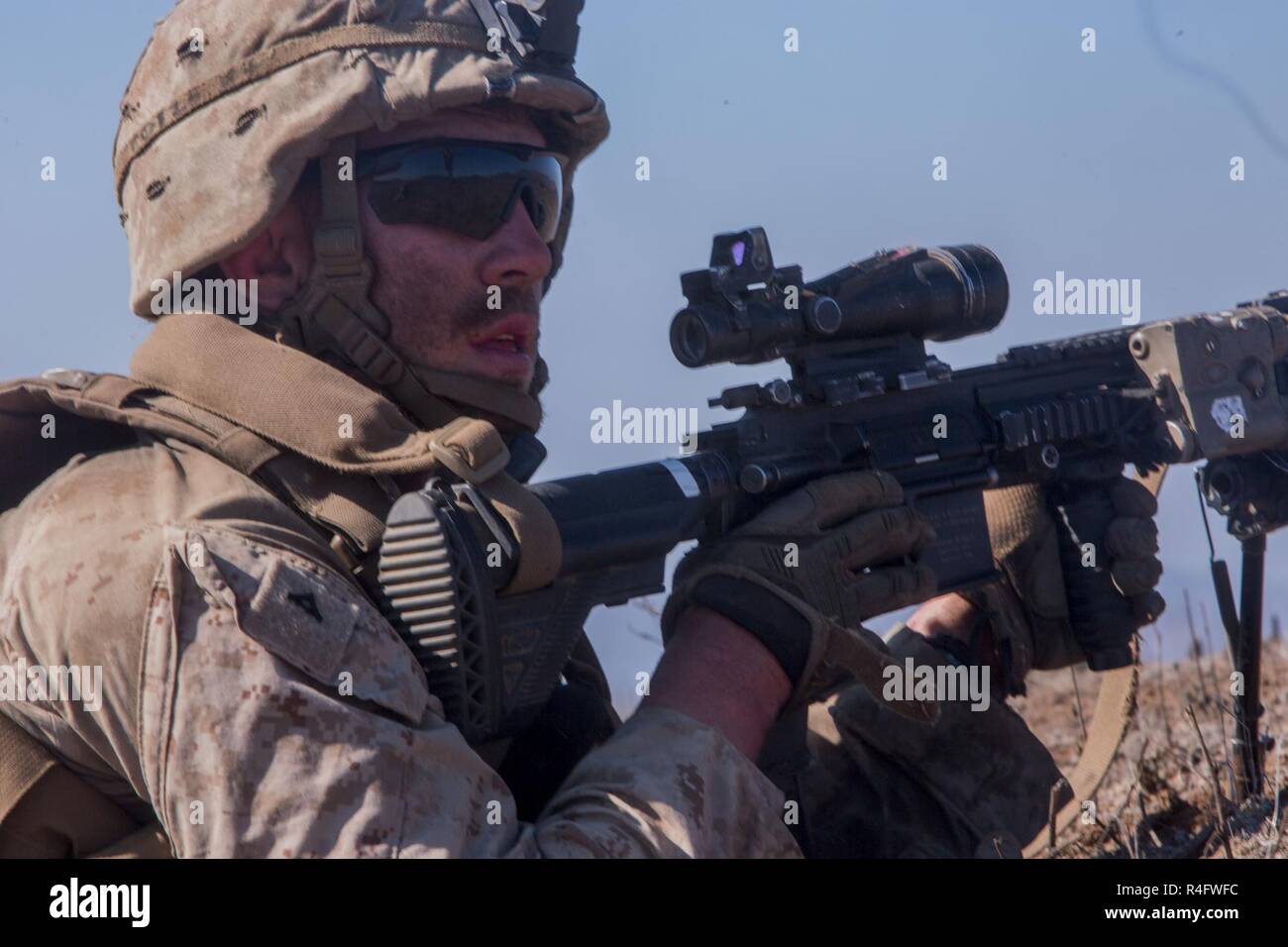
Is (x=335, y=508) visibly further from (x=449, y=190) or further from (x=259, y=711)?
(x=449, y=190)

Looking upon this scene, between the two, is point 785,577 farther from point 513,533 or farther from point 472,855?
point 472,855

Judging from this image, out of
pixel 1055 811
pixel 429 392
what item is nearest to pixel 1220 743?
pixel 1055 811

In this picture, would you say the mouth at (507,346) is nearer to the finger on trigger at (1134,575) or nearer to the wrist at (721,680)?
the wrist at (721,680)

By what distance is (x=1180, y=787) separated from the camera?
5844mm

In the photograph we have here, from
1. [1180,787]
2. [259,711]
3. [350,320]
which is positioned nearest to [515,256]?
[350,320]

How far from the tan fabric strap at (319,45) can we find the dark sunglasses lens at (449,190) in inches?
12.3

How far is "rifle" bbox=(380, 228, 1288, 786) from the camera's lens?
3.42m

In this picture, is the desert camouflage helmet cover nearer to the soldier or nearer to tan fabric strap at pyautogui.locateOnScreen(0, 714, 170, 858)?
the soldier

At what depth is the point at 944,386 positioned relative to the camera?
477 cm

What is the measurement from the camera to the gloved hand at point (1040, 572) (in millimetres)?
5066

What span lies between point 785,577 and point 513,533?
86 centimetres

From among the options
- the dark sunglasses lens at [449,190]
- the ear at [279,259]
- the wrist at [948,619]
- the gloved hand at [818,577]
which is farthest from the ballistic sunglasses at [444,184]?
the wrist at [948,619]

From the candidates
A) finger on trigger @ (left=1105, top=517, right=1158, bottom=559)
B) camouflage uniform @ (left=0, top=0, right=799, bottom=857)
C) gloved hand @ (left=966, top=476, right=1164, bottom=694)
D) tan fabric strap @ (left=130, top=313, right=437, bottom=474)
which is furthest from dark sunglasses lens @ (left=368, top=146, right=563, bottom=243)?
finger on trigger @ (left=1105, top=517, right=1158, bottom=559)
